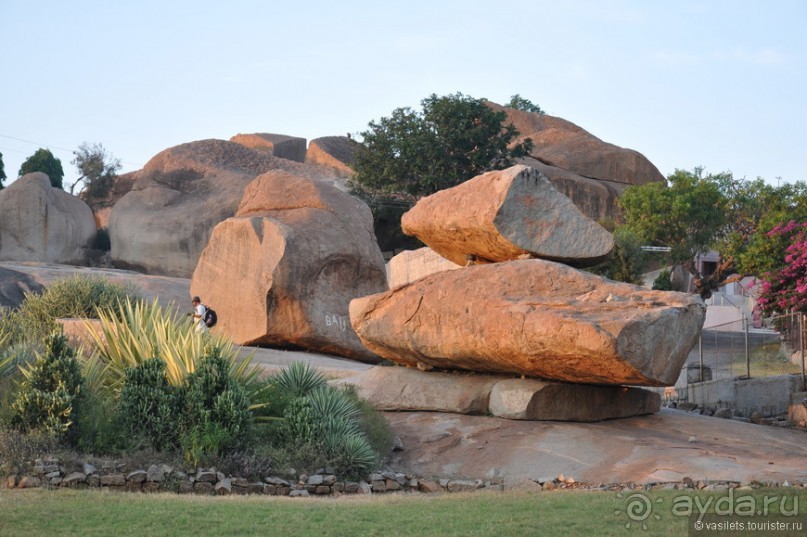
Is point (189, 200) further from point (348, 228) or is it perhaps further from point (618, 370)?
point (618, 370)

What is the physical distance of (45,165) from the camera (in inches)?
1975

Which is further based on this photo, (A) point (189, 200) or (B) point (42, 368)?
(A) point (189, 200)

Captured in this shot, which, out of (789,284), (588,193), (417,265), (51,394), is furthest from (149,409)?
(588,193)

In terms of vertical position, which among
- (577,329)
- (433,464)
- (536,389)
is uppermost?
(577,329)

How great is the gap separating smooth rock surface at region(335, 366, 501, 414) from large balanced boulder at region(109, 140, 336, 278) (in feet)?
70.4

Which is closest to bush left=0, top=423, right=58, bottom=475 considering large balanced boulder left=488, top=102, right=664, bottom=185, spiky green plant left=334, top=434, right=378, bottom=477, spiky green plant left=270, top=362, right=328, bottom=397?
spiky green plant left=334, top=434, right=378, bottom=477

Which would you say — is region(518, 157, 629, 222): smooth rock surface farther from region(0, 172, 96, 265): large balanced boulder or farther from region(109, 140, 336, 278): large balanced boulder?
region(0, 172, 96, 265): large balanced boulder

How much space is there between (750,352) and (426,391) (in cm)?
980

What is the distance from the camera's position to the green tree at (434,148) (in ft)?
134

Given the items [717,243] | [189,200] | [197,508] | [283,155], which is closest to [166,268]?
[189,200]

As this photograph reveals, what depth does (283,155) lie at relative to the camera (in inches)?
1987

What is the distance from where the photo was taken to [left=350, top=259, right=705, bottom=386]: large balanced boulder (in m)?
12.8

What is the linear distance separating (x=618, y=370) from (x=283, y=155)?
39.3 metres

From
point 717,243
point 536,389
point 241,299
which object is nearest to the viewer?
point 536,389
